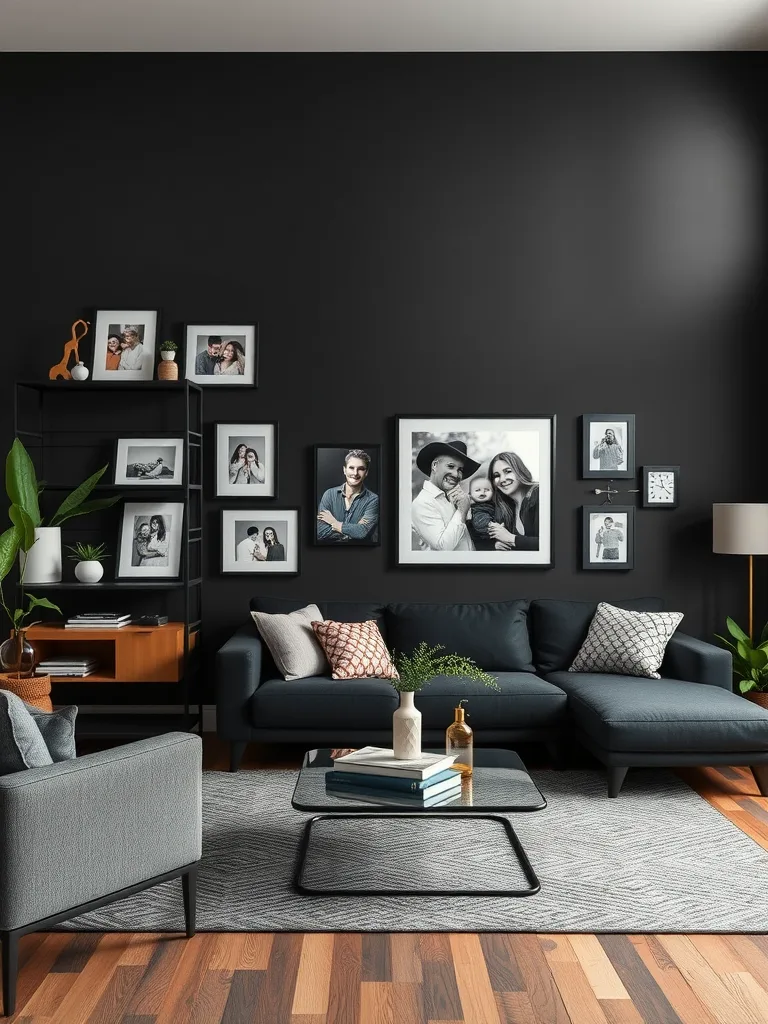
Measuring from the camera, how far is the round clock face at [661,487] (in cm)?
552

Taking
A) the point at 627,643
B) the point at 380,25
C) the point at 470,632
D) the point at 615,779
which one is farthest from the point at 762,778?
the point at 380,25

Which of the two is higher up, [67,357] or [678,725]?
[67,357]

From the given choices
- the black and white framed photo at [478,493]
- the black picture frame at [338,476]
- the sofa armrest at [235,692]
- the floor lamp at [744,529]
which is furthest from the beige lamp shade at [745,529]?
the sofa armrest at [235,692]

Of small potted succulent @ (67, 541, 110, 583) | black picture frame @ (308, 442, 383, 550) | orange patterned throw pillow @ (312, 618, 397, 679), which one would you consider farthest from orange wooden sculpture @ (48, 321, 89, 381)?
orange patterned throw pillow @ (312, 618, 397, 679)

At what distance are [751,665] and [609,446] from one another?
1.47 m

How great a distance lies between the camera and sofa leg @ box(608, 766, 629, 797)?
4.21 m

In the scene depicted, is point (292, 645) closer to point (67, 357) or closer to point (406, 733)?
point (406, 733)

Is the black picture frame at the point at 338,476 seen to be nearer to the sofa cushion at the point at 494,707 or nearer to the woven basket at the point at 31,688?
the sofa cushion at the point at 494,707

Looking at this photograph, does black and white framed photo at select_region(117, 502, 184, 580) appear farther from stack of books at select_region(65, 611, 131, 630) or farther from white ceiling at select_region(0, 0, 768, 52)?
white ceiling at select_region(0, 0, 768, 52)

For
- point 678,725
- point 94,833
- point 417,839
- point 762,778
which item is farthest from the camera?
point 762,778

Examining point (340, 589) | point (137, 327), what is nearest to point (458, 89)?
point (137, 327)

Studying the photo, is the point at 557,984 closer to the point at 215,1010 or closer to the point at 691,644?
the point at 215,1010

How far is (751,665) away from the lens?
5.16 metres

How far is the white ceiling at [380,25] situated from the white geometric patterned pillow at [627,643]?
331 centimetres
